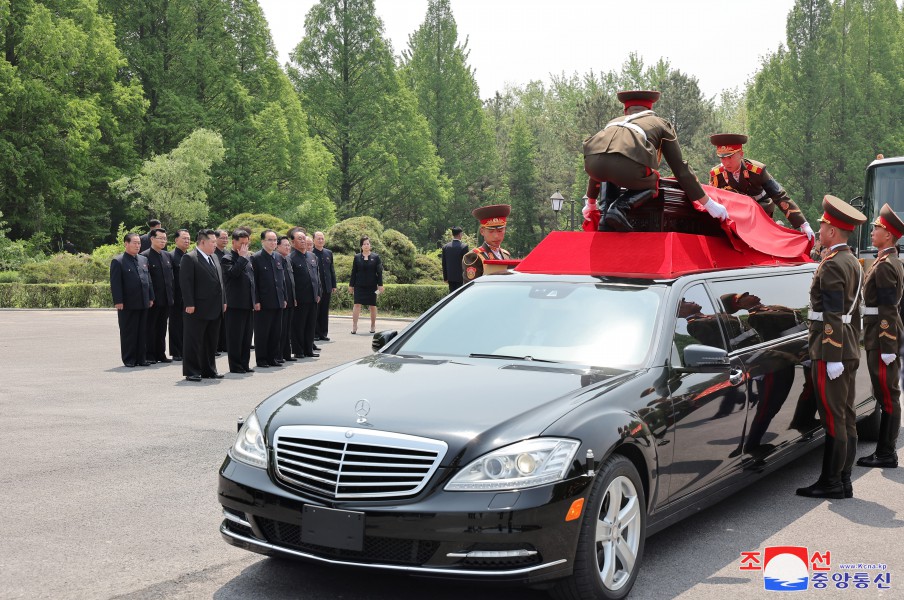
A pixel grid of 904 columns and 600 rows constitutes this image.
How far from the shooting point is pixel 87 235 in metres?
54.2

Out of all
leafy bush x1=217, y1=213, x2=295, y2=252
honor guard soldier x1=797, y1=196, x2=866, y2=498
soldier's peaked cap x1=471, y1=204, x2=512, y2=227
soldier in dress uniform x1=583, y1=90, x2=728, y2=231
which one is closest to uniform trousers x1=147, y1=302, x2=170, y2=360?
soldier's peaked cap x1=471, y1=204, x2=512, y2=227

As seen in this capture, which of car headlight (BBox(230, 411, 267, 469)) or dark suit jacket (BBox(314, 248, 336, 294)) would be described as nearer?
car headlight (BBox(230, 411, 267, 469))

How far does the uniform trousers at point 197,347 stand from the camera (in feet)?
43.2

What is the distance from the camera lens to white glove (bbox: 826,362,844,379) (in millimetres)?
6812

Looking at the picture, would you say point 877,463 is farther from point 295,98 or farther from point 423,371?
point 295,98

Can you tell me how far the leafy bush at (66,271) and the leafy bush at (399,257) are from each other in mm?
10044

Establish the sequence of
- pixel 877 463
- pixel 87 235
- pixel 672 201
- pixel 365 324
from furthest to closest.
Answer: pixel 87 235 → pixel 365 324 → pixel 877 463 → pixel 672 201

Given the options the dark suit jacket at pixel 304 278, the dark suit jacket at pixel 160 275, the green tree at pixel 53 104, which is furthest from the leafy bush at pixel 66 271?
the dark suit jacket at pixel 304 278

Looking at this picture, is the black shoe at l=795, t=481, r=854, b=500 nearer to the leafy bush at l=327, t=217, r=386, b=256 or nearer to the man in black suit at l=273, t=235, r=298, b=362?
the man in black suit at l=273, t=235, r=298, b=362

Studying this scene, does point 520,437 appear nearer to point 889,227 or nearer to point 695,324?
point 695,324

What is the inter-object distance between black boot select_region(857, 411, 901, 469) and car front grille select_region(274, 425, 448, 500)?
5.09 meters

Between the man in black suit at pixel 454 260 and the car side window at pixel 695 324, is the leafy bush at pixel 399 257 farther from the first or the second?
the car side window at pixel 695 324

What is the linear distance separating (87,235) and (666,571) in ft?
177

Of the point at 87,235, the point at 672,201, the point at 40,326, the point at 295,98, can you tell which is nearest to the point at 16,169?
the point at 87,235
